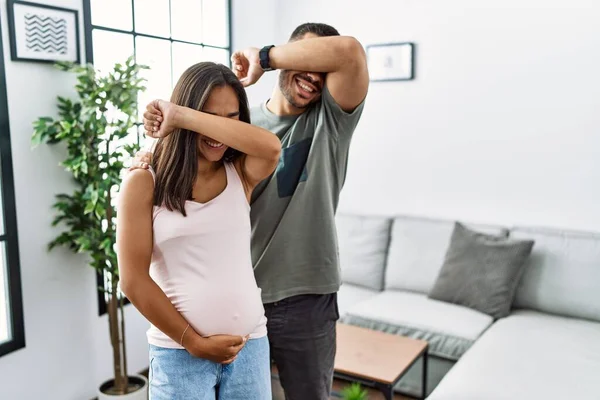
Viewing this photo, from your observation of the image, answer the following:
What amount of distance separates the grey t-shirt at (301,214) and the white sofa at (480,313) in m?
0.96

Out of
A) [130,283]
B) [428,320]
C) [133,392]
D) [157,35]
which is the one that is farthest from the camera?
[157,35]

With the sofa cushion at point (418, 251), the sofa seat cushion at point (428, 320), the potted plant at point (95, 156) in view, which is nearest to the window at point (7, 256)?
the potted plant at point (95, 156)

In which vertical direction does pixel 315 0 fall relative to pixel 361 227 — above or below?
above

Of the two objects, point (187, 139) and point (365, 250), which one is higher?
point (187, 139)

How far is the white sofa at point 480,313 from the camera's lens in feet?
7.20

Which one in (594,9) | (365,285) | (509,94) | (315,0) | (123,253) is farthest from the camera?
(315,0)

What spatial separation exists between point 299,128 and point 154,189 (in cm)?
47

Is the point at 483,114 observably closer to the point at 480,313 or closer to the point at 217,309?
the point at 480,313

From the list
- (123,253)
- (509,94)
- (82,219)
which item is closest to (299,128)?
(123,253)

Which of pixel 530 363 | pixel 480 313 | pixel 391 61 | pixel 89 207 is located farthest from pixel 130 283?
pixel 391 61

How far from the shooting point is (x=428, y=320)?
286 centimetres

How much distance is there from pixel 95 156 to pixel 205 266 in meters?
1.58

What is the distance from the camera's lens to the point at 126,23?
3.04m

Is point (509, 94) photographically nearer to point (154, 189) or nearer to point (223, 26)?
point (223, 26)
